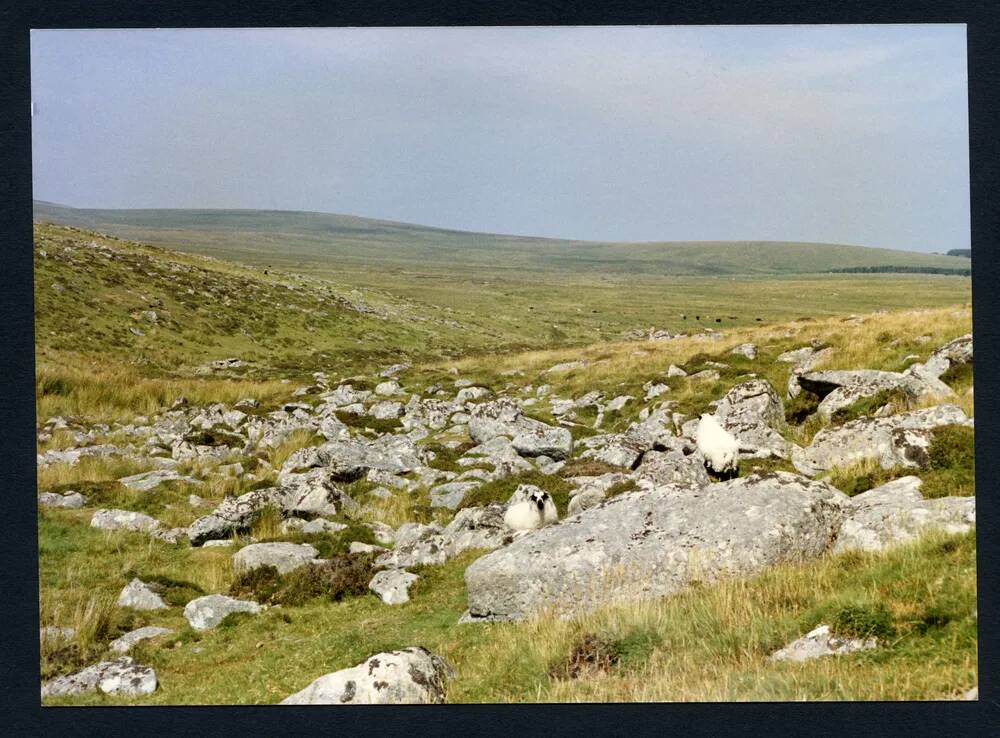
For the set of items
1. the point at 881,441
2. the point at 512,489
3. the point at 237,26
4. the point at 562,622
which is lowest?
the point at 562,622

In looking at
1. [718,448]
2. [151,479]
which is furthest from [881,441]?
[151,479]

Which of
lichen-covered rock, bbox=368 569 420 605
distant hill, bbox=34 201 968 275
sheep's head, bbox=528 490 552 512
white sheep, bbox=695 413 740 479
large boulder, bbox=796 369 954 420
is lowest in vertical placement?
lichen-covered rock, bbox=368 569 420 605

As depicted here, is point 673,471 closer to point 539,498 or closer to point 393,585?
point 539,498

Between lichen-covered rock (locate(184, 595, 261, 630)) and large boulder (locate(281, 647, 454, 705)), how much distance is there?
2790mm

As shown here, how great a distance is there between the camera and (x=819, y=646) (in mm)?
7156

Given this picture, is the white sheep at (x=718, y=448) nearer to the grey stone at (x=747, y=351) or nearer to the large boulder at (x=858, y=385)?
the large boulder at (x=858, y=385)

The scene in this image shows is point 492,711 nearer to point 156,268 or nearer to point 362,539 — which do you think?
point 362,539

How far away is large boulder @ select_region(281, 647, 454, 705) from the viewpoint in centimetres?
775

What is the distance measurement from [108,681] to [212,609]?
1.67 m

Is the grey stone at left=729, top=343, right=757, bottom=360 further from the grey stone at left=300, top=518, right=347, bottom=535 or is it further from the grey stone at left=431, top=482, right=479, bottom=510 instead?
the grey stone at left=300, top=518, right=347, bottom=535

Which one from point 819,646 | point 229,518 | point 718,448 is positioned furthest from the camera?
point 229,518

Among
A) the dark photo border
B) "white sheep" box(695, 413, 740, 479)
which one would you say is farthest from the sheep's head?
the dark photo border

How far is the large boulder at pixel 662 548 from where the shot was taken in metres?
8.48

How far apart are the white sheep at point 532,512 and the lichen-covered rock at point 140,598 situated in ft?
18.1
